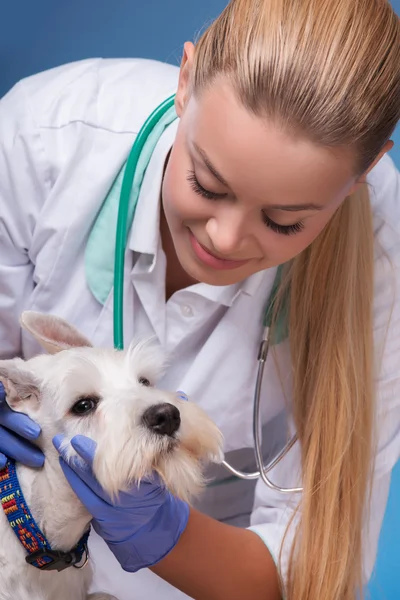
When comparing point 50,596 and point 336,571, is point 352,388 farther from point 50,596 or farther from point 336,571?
point 50,596

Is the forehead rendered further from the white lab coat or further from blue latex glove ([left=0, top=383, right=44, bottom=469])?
blue latex glove ([left=0, top=383, right=44, bottom=469])

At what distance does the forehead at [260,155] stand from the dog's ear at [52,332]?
313 millimetres

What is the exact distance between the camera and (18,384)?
1083 mm

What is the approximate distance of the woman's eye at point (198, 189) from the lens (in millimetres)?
1104

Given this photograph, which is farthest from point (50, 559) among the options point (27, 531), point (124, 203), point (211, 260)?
point (124, 203)

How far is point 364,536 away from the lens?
1.40 metres

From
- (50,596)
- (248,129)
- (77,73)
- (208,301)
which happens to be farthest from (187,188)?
(50,596)

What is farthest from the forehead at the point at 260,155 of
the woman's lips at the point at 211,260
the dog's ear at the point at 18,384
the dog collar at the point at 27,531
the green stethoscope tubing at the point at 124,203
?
the dog collar at the point at 27,531

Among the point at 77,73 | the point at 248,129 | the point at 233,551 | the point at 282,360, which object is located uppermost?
the point at 248,129

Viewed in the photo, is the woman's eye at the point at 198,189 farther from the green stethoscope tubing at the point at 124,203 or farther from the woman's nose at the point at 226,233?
the green stethoscope tubing at the point at 124,203

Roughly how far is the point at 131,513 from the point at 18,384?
24 cm

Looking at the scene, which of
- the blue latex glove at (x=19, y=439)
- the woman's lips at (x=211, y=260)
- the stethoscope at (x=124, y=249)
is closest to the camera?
the blue latex glove at (x=19, y=439)

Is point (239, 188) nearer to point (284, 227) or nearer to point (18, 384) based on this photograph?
point (284, 227)

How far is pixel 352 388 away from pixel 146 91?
64 cm
